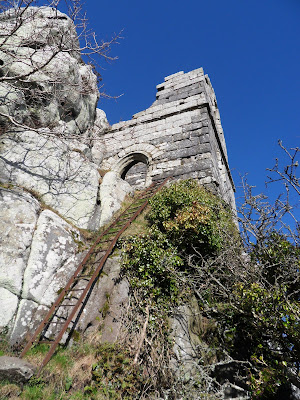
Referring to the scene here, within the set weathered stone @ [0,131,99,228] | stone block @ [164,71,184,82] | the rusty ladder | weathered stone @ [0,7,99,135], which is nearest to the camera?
the rusty ladder

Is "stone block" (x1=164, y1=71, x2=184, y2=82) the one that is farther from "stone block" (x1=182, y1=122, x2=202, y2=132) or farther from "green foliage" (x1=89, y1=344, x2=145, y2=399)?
"green foliage" (x1=89, y1=344, x2=145, y2=399)

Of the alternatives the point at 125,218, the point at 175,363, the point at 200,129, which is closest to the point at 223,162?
the point at 200,129

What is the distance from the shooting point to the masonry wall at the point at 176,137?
8.06m

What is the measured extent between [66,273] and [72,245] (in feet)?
2.19

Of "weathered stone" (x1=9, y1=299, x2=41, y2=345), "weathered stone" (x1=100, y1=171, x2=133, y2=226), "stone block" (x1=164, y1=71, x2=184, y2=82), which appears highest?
"stone block" (x1=164, y1=71, x2=184, y2=82)

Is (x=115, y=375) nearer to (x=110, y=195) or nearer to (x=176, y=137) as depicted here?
(x=110, y=195)

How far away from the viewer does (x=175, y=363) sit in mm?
3562

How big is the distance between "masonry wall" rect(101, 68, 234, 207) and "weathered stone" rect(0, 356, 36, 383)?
5.79 m

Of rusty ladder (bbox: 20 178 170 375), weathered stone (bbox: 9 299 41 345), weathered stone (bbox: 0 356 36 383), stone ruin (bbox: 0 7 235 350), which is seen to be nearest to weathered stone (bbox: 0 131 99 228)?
stone ruin (bbox: 0 7 235 350)

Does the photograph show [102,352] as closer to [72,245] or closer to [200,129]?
[72,245]

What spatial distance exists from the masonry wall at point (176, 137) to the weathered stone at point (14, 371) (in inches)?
228

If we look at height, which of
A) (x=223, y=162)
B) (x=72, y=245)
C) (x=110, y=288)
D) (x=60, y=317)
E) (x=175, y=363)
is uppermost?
(x=223, y=162)

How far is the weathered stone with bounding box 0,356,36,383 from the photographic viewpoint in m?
2.79

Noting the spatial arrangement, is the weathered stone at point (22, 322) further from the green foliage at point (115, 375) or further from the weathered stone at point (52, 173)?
the weathered stone at point (52, 173)
